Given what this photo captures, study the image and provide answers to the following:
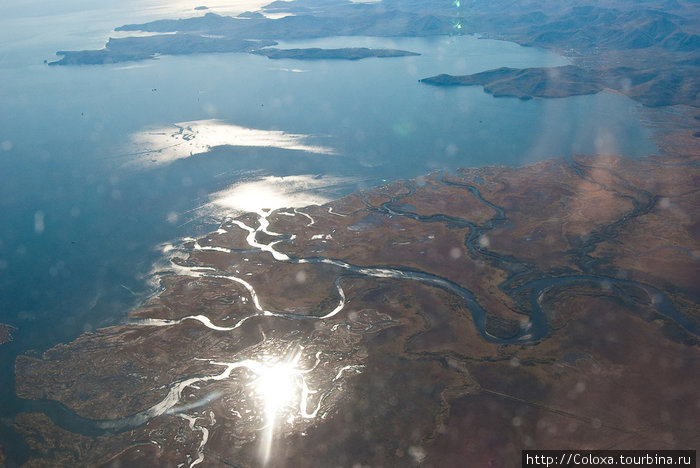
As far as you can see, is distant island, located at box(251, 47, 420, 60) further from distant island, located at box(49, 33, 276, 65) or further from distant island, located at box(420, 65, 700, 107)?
distant island, located at box(420, 65, 700, 107)

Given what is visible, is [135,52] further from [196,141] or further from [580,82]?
[580,82]

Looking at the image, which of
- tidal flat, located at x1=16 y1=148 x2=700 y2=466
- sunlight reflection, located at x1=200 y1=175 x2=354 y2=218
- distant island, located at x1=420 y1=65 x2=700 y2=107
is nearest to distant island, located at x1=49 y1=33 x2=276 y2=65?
distant island, located at x1=420 y1=65 x2=700 y2=107

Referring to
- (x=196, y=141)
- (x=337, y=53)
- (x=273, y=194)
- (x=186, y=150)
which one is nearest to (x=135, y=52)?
(x=337, y=53)

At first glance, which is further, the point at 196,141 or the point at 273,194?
the point at 196,141

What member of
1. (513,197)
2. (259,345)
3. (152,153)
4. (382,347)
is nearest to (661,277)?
(513,197)

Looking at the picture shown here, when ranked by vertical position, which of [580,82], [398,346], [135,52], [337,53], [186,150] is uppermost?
[135,52]

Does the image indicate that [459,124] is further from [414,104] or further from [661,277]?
[661,277]
